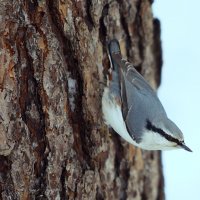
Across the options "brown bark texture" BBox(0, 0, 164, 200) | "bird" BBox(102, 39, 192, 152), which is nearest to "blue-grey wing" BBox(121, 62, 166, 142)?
"bird" BBox(102, 39, 192, 152)

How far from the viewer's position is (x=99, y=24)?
317cm

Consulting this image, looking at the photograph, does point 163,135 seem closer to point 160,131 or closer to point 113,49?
point 160,131

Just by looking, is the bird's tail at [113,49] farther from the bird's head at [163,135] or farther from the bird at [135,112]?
the bird's head at [163,135]

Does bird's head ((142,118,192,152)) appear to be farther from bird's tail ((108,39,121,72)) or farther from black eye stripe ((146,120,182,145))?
bird's tail ((108,39,121,72))

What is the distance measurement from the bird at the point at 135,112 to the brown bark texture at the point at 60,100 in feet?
0.26

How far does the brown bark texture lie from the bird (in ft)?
0.26

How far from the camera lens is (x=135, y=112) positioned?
3523 mm

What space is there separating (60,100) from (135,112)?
75 centimetres

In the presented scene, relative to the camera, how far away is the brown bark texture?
8.85 feet

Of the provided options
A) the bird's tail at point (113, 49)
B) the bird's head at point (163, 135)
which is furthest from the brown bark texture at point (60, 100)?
the bird's head at point (163, 135)

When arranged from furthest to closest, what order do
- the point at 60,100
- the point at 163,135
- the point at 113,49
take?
the point at 163,135
the point at 113,49
the point at 60,100

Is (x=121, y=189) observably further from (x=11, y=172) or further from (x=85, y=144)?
(x=11, y=172)

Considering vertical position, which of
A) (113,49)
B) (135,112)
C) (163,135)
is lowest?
(163,135)

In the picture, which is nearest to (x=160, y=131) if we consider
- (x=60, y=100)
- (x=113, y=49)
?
(x=113, y=49)
